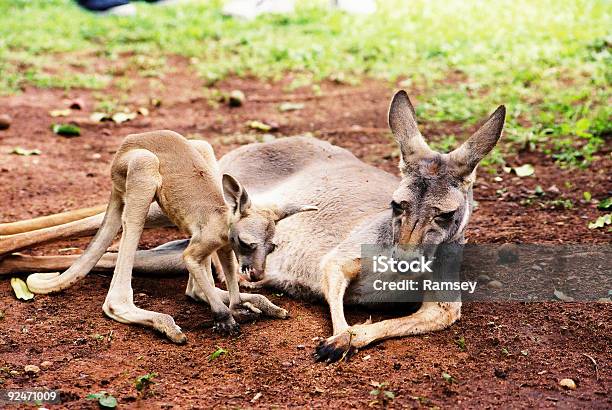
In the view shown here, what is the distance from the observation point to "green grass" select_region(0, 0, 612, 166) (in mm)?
7910

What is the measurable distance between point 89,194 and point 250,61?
4373mm

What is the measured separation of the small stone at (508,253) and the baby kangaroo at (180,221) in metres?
1.47

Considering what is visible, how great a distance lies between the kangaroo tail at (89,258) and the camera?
4445 millimetres

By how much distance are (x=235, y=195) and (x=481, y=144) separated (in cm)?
127

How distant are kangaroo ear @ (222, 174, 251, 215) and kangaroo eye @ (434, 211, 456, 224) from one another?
3.00ft

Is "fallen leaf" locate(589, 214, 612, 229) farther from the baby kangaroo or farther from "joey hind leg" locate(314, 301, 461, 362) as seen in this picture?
the baby kangaroo

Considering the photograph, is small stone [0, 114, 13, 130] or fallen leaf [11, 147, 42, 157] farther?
small stone [0, 114, 13, 130]

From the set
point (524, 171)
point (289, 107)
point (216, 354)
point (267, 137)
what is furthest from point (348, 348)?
point (289, 107)

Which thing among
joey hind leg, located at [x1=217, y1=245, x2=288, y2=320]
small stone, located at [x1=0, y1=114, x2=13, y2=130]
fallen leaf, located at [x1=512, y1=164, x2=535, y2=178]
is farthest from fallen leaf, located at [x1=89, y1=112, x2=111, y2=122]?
joey hind leg, located at [x1=217, y1=245, x2=288, y2=320]

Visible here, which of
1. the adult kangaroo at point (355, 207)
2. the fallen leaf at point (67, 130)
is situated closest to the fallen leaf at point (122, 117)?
the fallen leaf at point (67, 130)

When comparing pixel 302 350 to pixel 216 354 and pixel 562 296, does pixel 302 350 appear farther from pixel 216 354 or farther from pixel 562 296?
pixel 562 296

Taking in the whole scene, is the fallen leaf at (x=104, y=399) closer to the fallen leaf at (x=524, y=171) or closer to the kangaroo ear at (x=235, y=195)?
the kangaroo ear at (x=235, y=195)

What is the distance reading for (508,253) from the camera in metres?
5.04

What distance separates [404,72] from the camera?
948 cm
